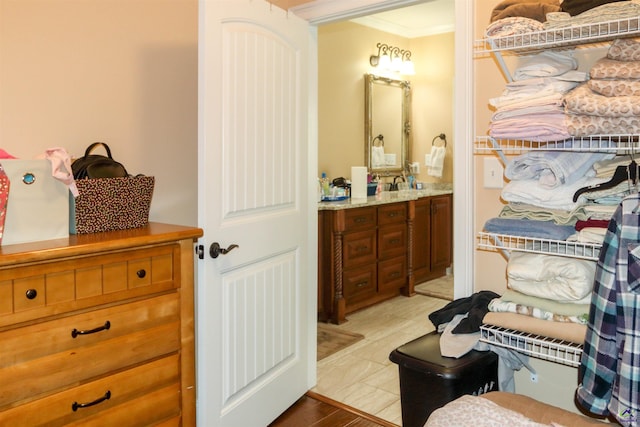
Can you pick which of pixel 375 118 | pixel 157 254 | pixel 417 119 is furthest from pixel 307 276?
pixel 417 119

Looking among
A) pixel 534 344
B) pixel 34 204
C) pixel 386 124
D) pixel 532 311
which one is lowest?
pixel 534 344

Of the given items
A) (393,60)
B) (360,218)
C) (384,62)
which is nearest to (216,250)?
(360,218)

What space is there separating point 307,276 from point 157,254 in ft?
3.90

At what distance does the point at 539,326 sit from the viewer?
5.92 ft

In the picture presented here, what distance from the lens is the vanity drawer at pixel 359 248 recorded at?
426cm

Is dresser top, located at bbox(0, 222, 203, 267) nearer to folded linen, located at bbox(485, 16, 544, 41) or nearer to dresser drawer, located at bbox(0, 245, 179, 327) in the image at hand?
dresser drawer, located at bbox(0, 245, 179, 327)

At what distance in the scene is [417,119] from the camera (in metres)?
6.01

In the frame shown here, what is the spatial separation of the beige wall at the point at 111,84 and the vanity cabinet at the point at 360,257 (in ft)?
5.50

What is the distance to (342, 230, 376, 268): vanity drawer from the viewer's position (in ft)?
14.0

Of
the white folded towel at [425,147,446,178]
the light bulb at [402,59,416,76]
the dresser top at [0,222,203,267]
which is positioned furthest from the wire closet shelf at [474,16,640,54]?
the light bulb at [402,59,416,76]

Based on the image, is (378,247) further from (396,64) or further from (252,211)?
(252,211)

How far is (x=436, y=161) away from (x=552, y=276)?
13.2ft

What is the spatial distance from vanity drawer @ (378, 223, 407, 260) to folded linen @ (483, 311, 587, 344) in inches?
106

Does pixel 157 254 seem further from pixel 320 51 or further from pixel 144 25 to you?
pixel 320 51
